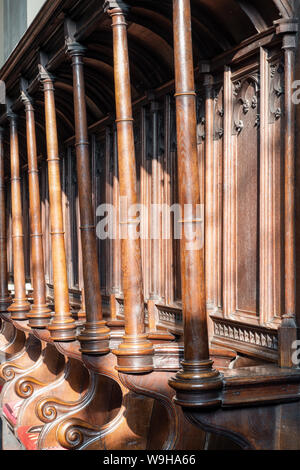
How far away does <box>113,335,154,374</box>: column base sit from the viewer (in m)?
4.84

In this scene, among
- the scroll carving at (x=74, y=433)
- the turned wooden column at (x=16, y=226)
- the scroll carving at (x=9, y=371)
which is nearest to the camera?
the scroll carving at (x=74, y=433)

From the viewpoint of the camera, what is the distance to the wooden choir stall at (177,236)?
430 centimetres

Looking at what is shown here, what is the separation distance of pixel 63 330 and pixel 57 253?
839 millimetres

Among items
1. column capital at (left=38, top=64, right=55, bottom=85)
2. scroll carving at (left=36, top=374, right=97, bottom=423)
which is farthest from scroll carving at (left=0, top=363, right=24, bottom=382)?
column capital at (left=38, top=64, right=55, bottom=85)

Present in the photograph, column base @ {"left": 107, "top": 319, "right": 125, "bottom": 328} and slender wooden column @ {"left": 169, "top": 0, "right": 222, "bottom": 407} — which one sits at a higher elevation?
slender wooden column @ {"left": 169, "top": 0, "right": 222, "bottom": 407}

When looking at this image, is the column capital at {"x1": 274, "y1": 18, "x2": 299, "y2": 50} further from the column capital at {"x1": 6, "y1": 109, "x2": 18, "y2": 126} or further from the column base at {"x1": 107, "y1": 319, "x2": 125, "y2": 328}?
the column capital at {"x1": 6, "y1": 109, "x2": 18, "y2": 126}

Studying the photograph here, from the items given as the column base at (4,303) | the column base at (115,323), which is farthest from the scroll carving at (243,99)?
the column base at (4,303)

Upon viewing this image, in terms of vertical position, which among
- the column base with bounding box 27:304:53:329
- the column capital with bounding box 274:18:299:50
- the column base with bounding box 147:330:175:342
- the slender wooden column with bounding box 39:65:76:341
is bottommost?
the column base with bounding box 147:330:175:342

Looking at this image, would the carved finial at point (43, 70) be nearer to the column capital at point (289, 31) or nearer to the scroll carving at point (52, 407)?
the column capital at point (289, 31)

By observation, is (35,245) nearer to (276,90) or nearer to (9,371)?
(9,371)

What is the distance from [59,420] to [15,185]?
14.1 feet

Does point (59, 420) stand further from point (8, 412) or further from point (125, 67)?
point (125, 67)

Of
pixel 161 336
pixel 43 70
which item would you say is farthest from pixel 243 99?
pixel 43 70
